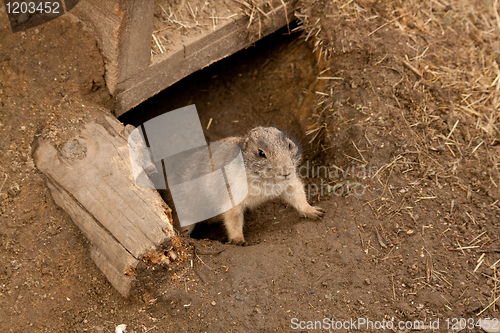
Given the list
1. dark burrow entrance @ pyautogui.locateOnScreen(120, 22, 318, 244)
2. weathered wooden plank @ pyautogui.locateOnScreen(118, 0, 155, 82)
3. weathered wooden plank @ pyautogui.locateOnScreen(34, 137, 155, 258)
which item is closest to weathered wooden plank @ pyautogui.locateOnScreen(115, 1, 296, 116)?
weathered wooden plank @ pyautogui.locateOnScreen(118, 0, 155, 82)

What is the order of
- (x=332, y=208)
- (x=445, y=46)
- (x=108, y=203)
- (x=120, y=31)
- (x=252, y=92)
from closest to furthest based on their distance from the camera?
(x=108, y=203) → (x=120, y=31) → (x=332, y=208) → (x=445, y=46) → (x=252, y=92)

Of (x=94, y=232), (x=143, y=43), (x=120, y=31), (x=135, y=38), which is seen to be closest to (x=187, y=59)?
(x=143, y=43)

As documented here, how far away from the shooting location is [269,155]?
4.70 metres

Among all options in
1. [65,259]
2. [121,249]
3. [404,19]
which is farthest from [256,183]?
[404,19]

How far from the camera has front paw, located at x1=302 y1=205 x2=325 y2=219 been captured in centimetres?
530

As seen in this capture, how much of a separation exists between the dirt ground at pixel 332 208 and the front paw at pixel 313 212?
14 centimetres

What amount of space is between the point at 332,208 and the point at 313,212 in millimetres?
305

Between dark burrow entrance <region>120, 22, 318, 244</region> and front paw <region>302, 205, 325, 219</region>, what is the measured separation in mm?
1390

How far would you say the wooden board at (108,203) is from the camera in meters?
3.73

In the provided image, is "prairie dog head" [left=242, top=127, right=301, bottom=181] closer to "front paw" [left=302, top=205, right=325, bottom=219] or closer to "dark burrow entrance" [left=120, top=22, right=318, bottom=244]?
"front paw" [left=302, top=205, right=325, bottom=219]

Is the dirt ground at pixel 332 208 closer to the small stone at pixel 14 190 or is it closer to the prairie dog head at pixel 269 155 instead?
the small stone at pixel 14 190

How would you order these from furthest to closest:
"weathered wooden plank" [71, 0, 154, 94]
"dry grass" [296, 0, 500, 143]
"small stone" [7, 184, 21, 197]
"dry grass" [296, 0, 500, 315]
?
"dry grass" [296, 0, 500, 143] → "dry grass" [296, 0, 500, 315] → "weathered wooden plank" [71, 0, 154, 94] → "small stone" [7, 184, 21, 197]
